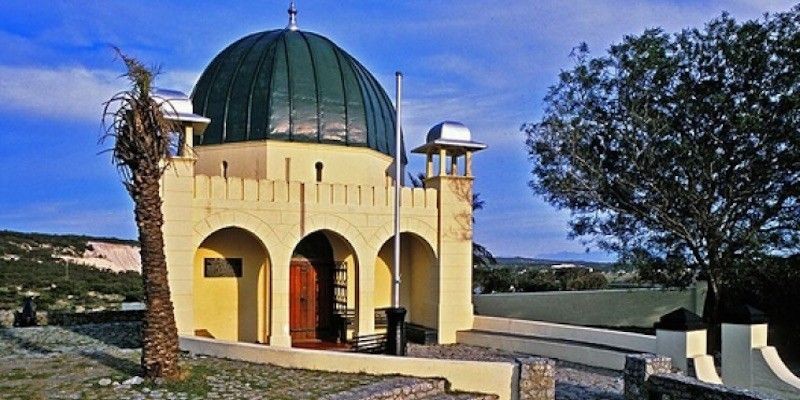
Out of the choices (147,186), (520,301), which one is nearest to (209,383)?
(147,186)

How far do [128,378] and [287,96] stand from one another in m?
9.26

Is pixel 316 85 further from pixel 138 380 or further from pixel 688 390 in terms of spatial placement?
pixel 688 390

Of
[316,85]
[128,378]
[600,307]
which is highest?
[316,85]

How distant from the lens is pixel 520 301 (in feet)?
74.8

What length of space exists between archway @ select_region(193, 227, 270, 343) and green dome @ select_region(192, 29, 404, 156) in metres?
2.69

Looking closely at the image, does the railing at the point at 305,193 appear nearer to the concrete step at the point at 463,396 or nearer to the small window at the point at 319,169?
the small window at the point at 319,169

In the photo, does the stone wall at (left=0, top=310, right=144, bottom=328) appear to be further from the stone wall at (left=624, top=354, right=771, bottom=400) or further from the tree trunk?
the stone wall at (left=624, top=354, right=771, bottom=400)

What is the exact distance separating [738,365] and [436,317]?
7778 millimetres

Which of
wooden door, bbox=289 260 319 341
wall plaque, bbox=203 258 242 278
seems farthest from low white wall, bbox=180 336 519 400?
wooden door, bbox=289 260 319 341

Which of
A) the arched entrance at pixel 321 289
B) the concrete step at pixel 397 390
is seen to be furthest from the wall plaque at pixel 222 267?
the concrete step at pixel 397 390

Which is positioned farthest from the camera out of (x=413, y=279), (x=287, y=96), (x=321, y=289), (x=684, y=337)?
(x=413, y=279)

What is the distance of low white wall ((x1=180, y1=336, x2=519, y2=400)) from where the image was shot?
10.6 metres

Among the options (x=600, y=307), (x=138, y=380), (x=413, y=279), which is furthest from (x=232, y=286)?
(x=600, y=307)

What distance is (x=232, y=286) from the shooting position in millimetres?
16703
